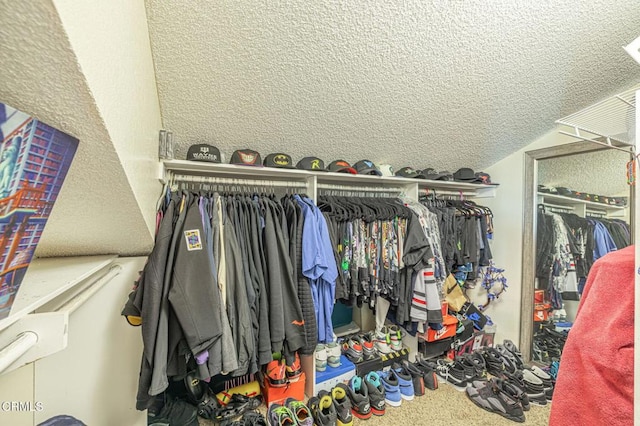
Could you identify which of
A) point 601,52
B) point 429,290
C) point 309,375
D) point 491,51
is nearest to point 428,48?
point 491,51

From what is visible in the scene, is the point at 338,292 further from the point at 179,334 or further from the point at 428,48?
the point at 428,48

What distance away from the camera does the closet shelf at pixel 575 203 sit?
5.86 feet

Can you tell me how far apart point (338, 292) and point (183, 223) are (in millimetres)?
1024

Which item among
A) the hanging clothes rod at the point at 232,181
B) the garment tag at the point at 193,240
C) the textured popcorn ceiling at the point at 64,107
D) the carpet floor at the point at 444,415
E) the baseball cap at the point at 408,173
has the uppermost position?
the baseball cap at the point at 408,173

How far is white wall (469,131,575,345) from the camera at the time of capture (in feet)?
7.29

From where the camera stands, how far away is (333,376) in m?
1.65

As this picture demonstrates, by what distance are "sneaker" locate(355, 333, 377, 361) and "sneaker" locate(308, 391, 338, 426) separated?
45 centimetres

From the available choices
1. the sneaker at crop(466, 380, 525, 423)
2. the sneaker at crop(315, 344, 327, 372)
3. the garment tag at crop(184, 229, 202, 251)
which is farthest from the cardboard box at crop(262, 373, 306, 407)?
the sneaker at crop(466, 380, 525, 423)

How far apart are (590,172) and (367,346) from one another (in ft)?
7.27

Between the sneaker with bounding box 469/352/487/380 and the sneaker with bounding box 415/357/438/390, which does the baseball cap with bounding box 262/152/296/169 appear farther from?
the sneaker with bounding box 469/352/487/380

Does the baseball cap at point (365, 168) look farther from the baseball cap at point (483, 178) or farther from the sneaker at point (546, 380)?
the sneaker at point (546, 380)

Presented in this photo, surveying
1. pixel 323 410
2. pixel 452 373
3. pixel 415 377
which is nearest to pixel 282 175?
pixel 323 410

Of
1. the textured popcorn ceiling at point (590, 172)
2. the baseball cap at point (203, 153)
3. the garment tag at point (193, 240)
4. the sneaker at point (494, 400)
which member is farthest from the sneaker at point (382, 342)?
the textured popcorn ceiling at point (590, 172)

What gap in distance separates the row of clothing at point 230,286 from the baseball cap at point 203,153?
0.65 feet
